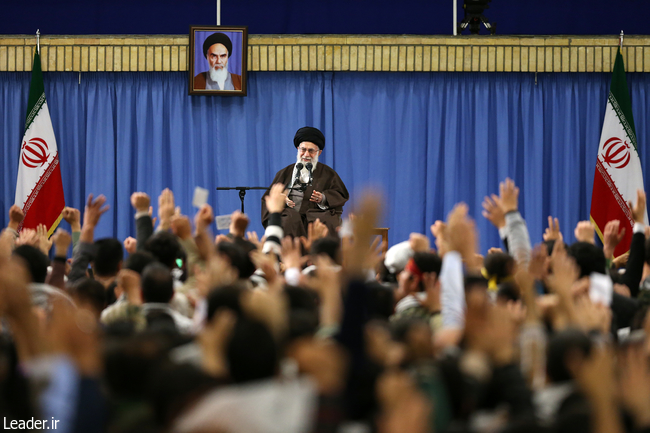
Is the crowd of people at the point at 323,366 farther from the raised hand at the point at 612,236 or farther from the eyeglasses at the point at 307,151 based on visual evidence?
the eyeglasses at the point at 307,151

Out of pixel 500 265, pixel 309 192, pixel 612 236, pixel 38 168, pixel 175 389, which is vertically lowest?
pixel 175 389

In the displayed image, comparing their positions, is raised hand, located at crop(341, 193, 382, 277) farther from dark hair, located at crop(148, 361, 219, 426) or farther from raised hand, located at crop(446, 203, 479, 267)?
raised hand, located at crop(446, 203, 479, 267)

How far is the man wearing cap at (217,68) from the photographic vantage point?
8.12 m

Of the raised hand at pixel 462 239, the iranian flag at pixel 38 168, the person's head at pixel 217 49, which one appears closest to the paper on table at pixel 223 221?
the raised hand at pixel 462 239

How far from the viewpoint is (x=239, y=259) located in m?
3.23

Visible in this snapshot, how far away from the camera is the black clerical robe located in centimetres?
656

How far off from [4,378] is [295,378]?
0.74 m

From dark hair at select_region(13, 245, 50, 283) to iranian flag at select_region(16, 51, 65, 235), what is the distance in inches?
211

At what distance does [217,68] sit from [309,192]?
2390 millimetres

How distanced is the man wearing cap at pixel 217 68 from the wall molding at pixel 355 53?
0.82 feet

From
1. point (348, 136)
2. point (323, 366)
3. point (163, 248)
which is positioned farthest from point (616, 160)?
point (323, 366)

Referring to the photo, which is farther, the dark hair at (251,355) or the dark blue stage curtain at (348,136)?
the dark blue stage curtain at (348,136)

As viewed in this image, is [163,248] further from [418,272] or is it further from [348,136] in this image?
[348,136]

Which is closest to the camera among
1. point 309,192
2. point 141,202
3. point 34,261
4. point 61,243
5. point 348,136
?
point 34,261
